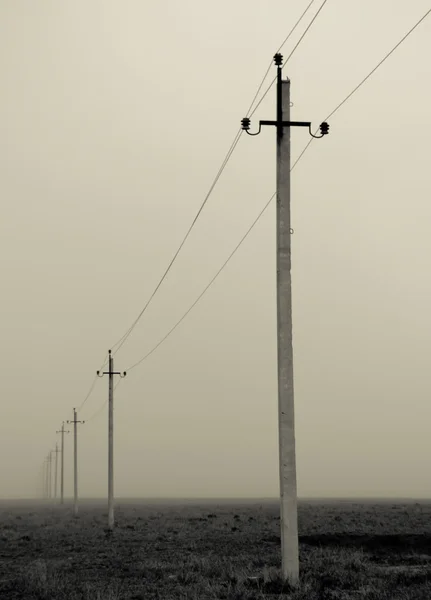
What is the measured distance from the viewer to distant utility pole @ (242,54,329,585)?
53.8ft

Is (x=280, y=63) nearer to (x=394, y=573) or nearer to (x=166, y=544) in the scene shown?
(x=394, y=573)

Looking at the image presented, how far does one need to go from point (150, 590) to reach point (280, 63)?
11.8 meters

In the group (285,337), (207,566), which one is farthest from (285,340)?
(207,566)

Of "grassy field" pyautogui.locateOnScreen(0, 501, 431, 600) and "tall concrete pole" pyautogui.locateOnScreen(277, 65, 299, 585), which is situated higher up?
"tall concrete pole" pyautogui.locateOnScreen(277, 65, 299, 585)

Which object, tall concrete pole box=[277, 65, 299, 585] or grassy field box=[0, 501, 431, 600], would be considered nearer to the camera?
tall concrete pole box=[277, 65, 299, 585]

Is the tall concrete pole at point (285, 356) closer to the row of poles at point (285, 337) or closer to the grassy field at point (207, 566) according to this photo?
the row of poles at point (285, 337)

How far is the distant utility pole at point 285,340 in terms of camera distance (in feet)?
53.8

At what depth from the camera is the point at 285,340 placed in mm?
17094

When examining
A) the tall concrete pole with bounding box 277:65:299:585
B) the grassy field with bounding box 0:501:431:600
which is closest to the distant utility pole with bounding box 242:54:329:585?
the tall concrete pole with bounding box 277:65:299:585

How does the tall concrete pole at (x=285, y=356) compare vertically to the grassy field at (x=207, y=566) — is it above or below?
above

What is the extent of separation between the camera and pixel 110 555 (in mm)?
26922

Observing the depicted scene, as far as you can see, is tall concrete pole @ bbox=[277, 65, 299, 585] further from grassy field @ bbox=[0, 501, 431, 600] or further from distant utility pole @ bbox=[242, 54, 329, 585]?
grassy field @ bbox=[0, 501, 431, 600]

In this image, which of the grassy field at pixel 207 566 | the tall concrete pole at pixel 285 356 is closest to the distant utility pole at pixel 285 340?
the tall concrete pole at pixel 285 356

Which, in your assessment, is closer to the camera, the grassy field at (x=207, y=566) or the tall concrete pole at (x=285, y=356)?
the tall concrete pole at (x=285, y=356)
